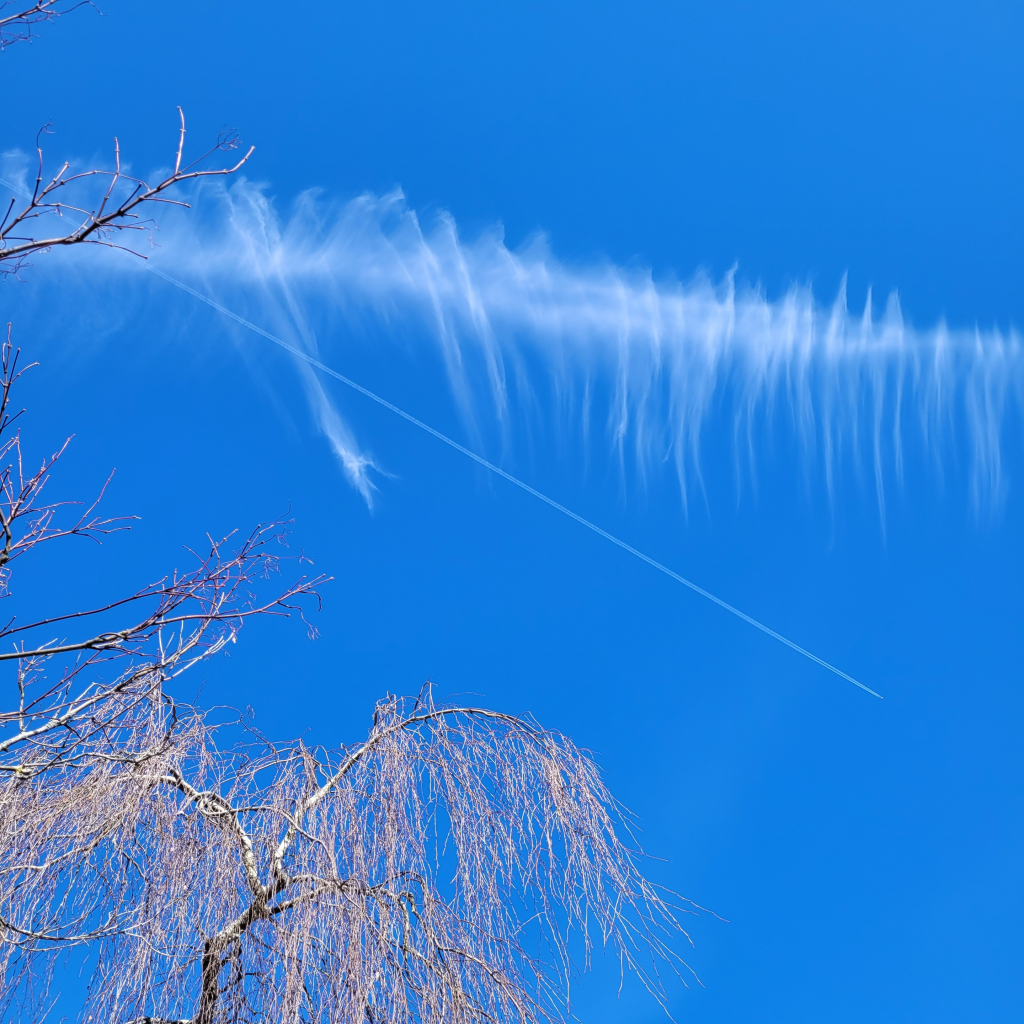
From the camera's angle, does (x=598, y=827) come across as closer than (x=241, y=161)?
No

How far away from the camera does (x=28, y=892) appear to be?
3.79 meters

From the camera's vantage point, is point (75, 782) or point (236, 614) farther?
point (75, 782)

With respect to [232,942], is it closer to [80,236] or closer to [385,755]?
[385,755]

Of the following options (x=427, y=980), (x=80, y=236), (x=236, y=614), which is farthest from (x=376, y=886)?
(x=80, y=236)

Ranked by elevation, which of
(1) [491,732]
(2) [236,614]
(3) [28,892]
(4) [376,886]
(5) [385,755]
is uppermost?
(1) [491,732]

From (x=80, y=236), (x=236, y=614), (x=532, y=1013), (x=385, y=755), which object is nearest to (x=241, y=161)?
(x=80, y=236)

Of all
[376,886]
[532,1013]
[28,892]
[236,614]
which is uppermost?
[236,614]

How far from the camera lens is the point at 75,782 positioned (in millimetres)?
4246

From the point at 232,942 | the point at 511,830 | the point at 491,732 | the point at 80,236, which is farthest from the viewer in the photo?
the point at 491,732

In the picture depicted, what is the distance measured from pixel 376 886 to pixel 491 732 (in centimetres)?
100

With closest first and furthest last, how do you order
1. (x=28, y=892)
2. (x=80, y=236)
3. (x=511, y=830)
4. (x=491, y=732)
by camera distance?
(x=80, y=236) → (x=28, y=892) → (x=511, y=830) → (x=491, y=732)

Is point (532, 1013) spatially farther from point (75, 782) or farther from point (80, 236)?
point (80, 236)

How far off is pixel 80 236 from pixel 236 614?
4.26ft

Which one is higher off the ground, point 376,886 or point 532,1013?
point 376,886
